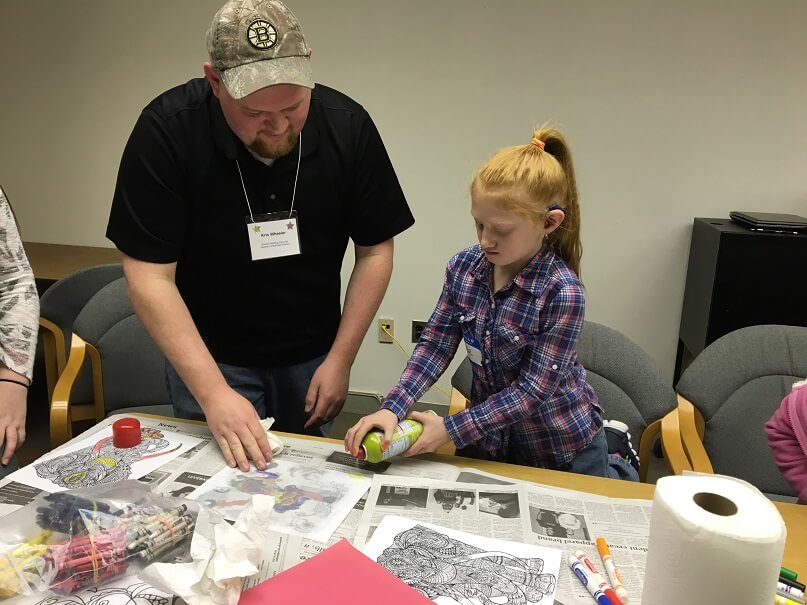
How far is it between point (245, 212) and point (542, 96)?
1.74 m

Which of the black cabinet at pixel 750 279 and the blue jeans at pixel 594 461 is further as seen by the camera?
the black cabinet at pixel 750 279

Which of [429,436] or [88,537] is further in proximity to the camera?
[429,436]

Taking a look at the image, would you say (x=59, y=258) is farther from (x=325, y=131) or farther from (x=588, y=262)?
(x=588, y=262)

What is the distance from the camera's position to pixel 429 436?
3.88 feet

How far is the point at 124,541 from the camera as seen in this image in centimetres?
86

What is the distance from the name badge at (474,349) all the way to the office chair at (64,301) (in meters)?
1.46

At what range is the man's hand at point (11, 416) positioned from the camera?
1.24 m

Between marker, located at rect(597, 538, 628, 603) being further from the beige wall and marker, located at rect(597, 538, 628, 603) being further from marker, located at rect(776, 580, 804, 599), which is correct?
the beige wall

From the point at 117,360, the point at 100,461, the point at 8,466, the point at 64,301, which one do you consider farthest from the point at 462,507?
the point at 64,301

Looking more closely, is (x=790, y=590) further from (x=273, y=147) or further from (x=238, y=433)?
(x=273, y=147)

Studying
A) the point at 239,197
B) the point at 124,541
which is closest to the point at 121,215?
the point at 239,197

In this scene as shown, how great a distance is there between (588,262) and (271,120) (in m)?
1.91

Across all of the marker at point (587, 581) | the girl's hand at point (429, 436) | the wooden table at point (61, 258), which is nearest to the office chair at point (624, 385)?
the girl's hand at point (429, 436)

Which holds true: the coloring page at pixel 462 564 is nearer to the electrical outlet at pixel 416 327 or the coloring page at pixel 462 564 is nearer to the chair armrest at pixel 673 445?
the chair armrest at pixel 673 445
